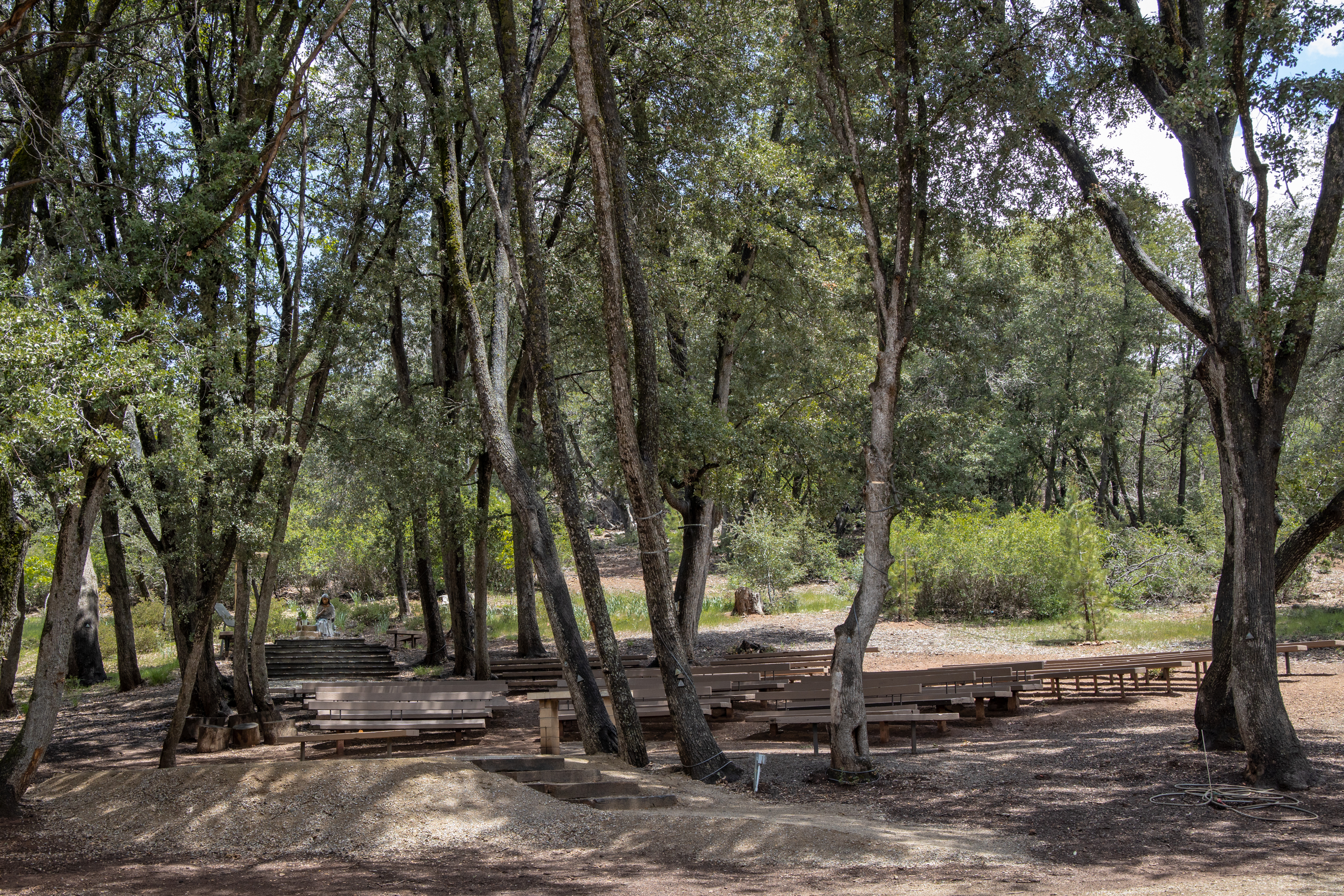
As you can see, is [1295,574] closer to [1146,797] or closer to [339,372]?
[1146,797]

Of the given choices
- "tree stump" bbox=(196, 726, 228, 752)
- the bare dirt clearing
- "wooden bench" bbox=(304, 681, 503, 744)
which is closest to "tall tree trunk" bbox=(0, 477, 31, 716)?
the bare dirt clearing

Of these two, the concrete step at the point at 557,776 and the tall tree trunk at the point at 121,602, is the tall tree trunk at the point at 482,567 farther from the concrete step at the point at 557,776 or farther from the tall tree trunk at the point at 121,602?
the concrete step at the point at 557,776

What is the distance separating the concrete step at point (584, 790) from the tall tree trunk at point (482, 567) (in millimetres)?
7436

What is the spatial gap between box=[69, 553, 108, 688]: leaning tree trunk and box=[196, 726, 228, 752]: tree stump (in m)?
8.58

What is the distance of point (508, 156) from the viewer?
39.2ft

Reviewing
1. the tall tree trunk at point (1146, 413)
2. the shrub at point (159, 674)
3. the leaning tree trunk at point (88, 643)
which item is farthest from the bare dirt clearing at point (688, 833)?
the tall tree trunk at point (1146, 413)

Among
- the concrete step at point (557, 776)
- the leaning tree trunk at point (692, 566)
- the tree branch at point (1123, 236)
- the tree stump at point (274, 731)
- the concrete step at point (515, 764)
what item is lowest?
the tree stump at point (274, 731)

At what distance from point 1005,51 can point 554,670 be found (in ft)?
38.1

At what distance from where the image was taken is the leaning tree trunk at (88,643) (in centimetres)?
1856

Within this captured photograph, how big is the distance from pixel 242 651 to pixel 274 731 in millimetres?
1237

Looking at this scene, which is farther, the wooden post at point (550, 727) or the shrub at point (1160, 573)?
the shrub at point (1160, 573)

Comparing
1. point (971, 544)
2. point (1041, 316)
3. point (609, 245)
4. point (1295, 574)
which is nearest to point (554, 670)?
point (609, 245)

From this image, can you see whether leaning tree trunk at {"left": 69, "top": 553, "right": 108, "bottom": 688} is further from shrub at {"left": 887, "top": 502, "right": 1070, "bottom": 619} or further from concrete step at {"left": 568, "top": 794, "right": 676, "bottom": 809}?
shrub at {"left": 887, "top": 502, "right": 1070, "bottom": 619}

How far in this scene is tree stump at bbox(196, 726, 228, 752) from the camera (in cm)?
1184
